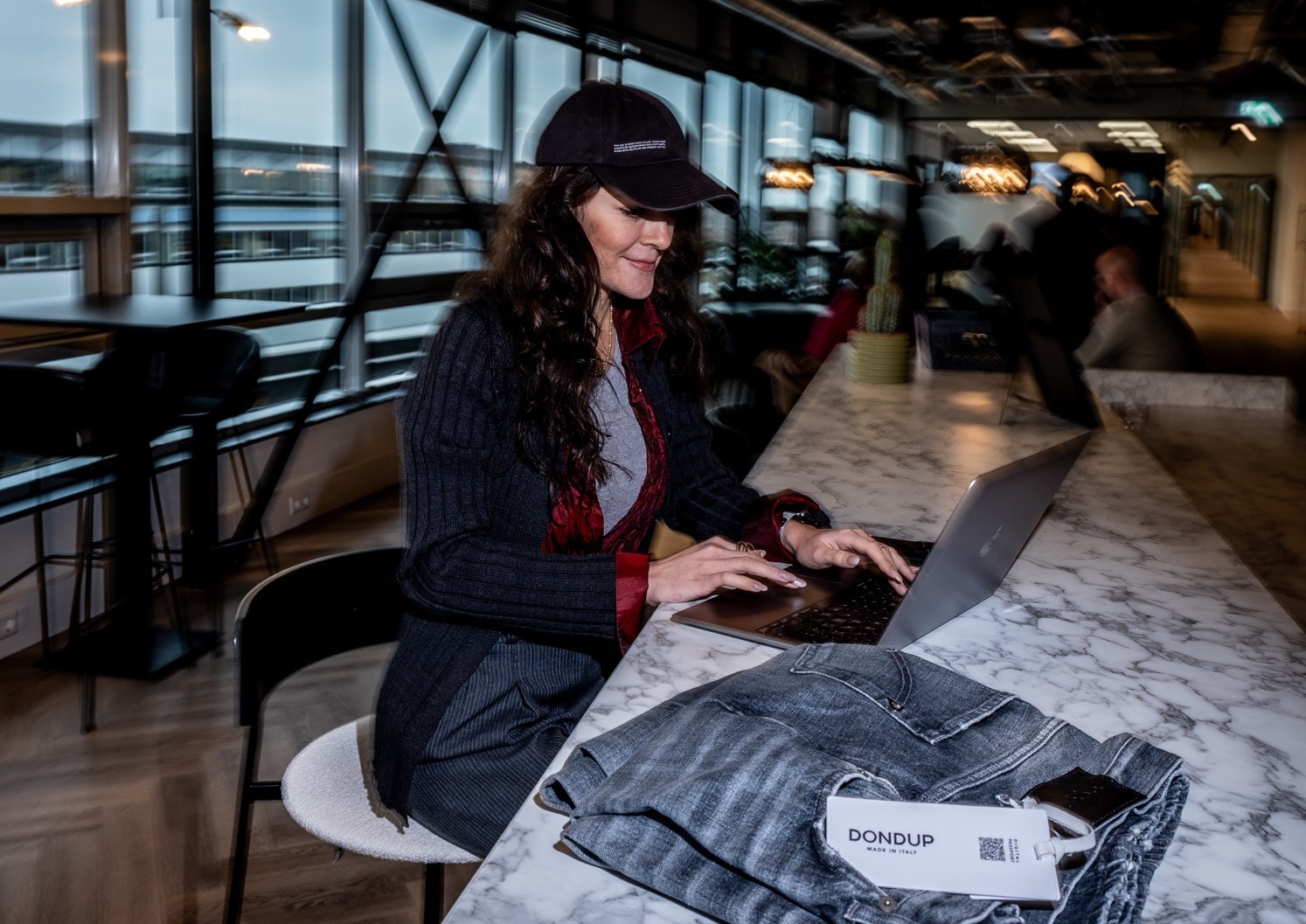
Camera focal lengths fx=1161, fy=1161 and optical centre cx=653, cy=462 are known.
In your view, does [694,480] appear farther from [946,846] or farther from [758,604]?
[946,846]

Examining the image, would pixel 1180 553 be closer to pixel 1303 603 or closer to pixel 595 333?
pixel 1303 603

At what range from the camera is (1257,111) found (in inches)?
212

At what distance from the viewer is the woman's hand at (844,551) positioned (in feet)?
4.96

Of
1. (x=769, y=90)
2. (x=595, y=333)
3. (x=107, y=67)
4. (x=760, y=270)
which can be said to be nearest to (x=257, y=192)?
(x=107, y=67)

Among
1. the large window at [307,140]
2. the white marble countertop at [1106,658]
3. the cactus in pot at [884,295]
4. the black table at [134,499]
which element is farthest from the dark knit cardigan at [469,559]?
the black table at [134,499]

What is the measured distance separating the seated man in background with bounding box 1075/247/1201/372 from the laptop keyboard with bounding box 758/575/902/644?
9.33ft

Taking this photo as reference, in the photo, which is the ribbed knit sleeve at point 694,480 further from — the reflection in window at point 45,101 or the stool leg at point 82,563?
the reflection in window at point 45,101

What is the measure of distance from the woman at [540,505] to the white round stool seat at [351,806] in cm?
5

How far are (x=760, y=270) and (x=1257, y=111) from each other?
592 cm

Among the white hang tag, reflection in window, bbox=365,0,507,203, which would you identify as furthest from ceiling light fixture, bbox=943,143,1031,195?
the white hang tag

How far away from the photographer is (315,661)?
5.61 ft

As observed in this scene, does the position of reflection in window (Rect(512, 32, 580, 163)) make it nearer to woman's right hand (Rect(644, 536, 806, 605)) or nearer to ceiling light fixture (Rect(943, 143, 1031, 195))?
ceiling light fixture (Rect(943, 143, 1031, 195))

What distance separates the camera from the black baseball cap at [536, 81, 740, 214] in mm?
1514

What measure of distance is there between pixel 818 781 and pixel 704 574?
24.0 inches
